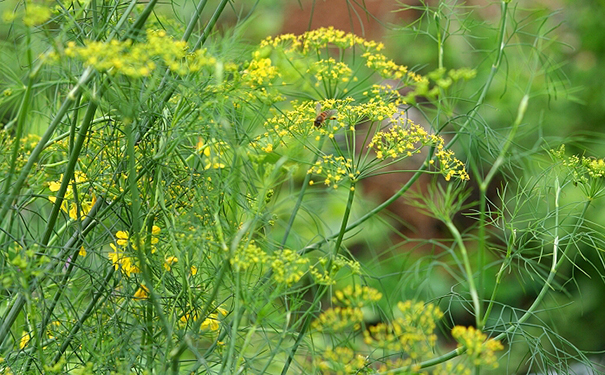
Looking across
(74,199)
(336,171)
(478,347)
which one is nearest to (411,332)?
(478,347)

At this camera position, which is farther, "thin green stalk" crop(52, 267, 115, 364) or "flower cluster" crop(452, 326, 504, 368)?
"thin green stalk" crop(52, 267, 115, 364)

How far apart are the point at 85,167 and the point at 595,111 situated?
228cm

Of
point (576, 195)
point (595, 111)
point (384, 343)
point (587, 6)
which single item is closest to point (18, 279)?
point (384, 343)

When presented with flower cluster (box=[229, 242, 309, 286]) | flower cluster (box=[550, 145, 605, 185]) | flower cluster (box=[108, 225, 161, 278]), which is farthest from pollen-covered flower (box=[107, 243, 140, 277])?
flower cluster (box=[550, 145, 605, 185])

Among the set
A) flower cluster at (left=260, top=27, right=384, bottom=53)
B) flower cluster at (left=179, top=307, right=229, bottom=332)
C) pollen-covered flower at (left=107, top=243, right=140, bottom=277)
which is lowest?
flower cluster at (left=179, top=307, right=229, bottom=332)

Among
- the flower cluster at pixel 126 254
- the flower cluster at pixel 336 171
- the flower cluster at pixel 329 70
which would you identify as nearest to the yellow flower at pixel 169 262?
the flower cluster at pixel 126 254

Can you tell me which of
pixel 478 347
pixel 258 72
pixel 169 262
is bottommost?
Answer: pixel 478 347

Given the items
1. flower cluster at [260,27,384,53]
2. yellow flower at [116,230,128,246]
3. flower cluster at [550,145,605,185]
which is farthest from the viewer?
flower cluster at [260,27,384,53]

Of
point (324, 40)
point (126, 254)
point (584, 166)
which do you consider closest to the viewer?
point (126, 254)

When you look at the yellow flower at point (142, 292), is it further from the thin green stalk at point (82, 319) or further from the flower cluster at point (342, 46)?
the flower cluster at point (342, 46)

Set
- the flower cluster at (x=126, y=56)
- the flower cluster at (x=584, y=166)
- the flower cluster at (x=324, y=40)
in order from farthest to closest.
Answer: the flower cluster at (x=324, y=40), the flower cluster at (x=584, y=166), the flower cluster at (x=126, y=56)

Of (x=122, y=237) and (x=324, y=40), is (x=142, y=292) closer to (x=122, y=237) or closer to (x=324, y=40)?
(x=122, y=237)

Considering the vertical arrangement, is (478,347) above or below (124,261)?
below

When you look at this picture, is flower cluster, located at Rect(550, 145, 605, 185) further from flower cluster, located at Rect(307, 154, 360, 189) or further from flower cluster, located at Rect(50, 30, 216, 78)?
flower cluster, located at Rect(50, 30, 216, 78)
